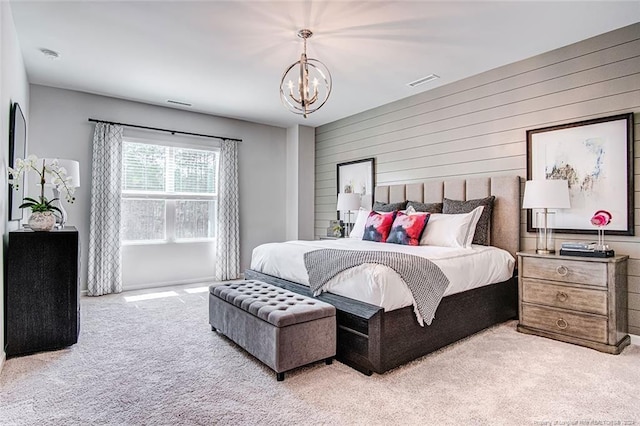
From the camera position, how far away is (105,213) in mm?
4953

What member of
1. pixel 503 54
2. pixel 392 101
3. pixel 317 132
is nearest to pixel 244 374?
pixel 503 54

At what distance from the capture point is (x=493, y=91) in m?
4.09

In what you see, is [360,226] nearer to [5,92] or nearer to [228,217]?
[228,217]

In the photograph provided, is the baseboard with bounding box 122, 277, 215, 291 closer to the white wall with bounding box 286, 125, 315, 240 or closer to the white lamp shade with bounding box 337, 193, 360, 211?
the white wall with bounding box 286, 125, 315, 240

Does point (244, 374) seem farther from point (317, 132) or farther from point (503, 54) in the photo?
point (317, 132)

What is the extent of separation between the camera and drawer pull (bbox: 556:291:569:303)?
310 cm

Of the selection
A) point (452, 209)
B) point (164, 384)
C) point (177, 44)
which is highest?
point (177, 44)

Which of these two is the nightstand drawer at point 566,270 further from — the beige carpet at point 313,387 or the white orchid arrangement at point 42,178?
the white orchid arrangement at point 42,178

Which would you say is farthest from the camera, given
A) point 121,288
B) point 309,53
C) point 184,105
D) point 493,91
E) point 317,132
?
point 317,132

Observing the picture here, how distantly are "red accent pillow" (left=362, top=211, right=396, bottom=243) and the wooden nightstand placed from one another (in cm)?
135

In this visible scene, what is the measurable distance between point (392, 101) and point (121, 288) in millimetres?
4646

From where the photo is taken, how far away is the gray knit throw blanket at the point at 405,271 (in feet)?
8.54

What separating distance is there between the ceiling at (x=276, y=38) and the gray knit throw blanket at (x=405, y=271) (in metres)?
1.94

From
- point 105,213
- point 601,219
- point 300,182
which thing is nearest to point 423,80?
point 601,219
